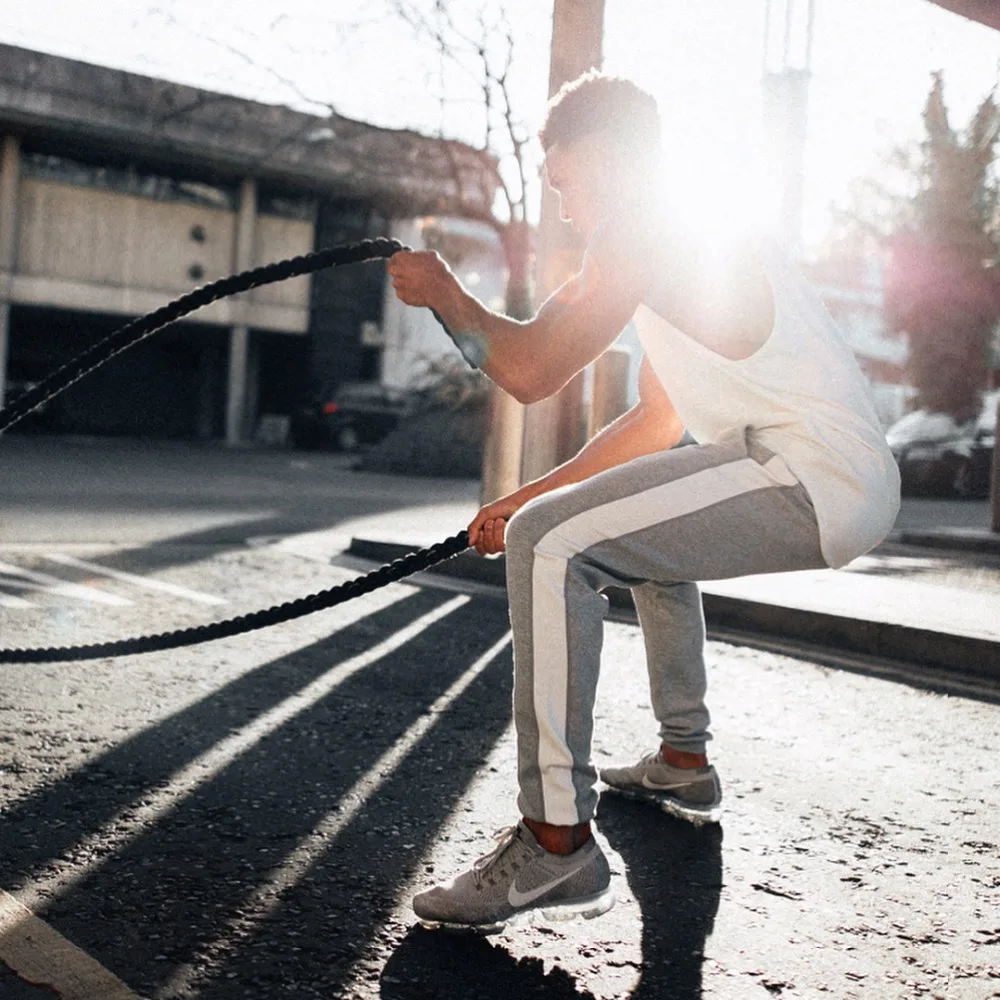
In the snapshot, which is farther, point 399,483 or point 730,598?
point 399,483

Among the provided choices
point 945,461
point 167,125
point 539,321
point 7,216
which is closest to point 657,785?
point 539,321

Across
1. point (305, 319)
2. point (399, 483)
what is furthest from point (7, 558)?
point (305, 319)

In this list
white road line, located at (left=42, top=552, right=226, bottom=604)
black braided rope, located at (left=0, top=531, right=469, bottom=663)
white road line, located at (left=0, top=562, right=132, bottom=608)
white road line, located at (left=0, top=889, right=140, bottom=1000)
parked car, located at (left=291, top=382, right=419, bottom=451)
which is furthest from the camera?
parked car, located at (left=291, top=382, right=419, bottom=451)

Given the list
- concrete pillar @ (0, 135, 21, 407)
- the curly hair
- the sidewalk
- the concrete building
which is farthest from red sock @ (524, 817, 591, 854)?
concrete pillar @ (0, 135, 21, 407)

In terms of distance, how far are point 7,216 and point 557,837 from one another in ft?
98.0

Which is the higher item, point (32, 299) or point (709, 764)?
point (32, 299)

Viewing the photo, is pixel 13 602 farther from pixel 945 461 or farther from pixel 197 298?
pixel 945 461

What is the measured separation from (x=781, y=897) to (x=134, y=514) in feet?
27.2

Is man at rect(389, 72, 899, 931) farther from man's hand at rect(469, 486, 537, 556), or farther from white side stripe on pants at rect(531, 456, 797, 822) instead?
man's hand at rect(469, 486, 537, 556)

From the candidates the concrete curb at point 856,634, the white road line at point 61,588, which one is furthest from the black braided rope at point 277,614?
the concrete curb at point 856,634

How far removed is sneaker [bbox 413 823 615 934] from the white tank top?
760 mm

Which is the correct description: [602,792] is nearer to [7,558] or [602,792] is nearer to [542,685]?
[542,685]

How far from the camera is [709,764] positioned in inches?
123

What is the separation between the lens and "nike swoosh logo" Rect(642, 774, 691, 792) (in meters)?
3.08
